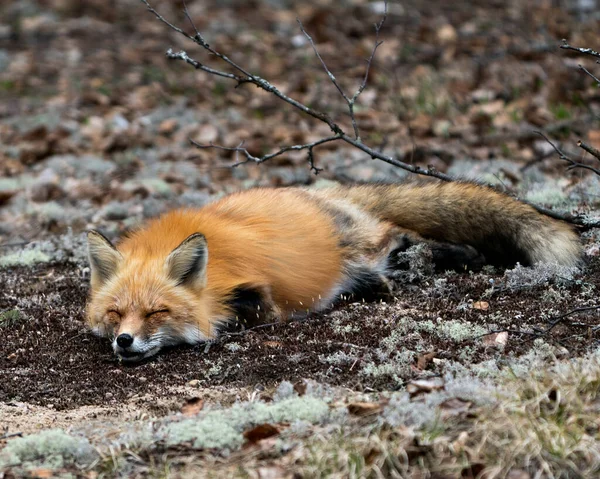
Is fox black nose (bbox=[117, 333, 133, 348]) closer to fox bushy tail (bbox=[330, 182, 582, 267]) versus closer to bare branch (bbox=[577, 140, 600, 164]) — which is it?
fox bushy tail (bbox=[330, 182, 582, 267])

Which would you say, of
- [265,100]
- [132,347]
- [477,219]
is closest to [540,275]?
[477,219]

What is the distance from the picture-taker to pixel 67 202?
955 cm

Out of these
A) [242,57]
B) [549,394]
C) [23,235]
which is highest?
[549,394]

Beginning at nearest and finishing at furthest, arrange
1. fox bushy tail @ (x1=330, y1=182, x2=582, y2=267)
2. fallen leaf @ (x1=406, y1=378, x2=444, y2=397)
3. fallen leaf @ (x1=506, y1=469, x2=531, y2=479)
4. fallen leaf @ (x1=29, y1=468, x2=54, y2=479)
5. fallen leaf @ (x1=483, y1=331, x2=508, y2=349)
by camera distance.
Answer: fallen leaf @ (x1=506, y1=469, x2=531, y2=479) < fallen leaf @ (x1=29, y1=468, x2=54, y2=479) < fallen leaf @ (x1=406, y1=378, x2=444, y2=397) < fallen leaf @ (x1=483, y1=331, x2=508, y2=349) < fox bushy tail @ (x1=330, y1=182, x2=582, y2=267)

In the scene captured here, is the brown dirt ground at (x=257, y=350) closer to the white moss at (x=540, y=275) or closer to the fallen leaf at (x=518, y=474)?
the white moss at (x=540, y=275)

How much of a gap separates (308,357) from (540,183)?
14.2 feet

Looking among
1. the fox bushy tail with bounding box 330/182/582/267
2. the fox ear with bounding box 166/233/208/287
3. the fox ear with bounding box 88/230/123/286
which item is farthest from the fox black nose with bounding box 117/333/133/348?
the fox bushy tail with bounding box 330/182/582/267

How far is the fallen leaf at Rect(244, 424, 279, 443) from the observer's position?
141 inches

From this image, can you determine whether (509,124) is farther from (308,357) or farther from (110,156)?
(308,357)

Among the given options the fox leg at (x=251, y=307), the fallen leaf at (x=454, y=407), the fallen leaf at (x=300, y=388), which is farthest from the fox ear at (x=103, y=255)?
the fallen leaf at (x=454, y=407)

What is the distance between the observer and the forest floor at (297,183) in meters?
3.45

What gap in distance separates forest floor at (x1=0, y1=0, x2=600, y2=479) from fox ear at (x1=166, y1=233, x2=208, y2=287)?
47cm

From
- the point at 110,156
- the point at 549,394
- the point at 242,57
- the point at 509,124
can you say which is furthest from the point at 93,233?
the point at 242,57

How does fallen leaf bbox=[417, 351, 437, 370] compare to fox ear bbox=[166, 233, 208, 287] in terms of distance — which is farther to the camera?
fox ear bbox=[166, 233, 208, 287]
